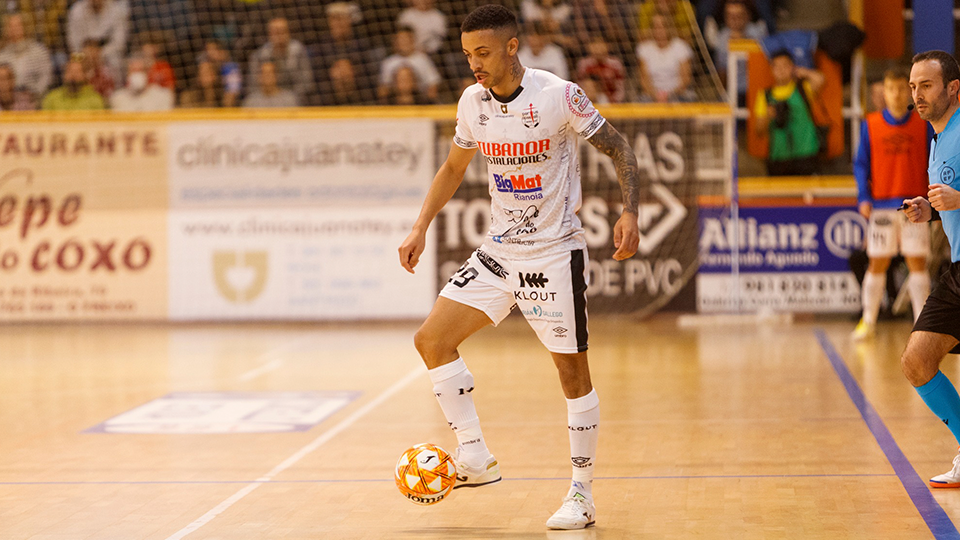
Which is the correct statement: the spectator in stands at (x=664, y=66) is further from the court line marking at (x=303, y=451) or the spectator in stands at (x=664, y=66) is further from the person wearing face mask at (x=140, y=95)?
the person wearing face mask at (x=140, y=95)

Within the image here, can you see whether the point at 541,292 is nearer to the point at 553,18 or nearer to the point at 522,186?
the point at 522,186

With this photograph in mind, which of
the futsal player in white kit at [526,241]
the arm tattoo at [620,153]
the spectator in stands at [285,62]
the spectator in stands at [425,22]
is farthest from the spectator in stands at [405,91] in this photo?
the arm tattoo at [620,153]

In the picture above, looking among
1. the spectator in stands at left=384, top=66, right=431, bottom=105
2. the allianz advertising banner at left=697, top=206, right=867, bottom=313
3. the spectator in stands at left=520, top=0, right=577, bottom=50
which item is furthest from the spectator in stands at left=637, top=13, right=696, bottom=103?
the spectator in stands at left=384, top=66, right=431, bottom=105

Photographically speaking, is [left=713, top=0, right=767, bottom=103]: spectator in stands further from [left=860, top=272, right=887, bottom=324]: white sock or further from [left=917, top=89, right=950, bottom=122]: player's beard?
[left=917, top=89, right=950, bottom=122]: player's beard

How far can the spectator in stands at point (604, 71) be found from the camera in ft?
45.9

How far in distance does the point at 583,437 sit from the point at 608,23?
1097 cm

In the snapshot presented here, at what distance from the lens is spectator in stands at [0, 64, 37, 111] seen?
14.4 meters

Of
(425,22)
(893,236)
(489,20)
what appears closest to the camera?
(489,20)

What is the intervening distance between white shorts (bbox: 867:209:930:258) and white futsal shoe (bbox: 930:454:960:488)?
5446 mm

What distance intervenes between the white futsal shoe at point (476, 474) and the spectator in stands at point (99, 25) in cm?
1183

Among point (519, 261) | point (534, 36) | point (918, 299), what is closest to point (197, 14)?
point (534, 36)

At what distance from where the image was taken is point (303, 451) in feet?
21.3

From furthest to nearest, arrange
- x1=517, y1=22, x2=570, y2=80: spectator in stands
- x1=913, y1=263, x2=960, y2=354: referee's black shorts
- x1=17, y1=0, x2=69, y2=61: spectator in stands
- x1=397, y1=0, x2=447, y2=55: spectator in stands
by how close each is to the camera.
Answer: x1=17, y1=0, x2=69, y2=61: spectator in stands
x1=397, y1=0, x2=447, y2=55: spectator in stands
x1=517, y1=22, x2=570, y2=80: spectator in stands
x1=913, y1=263, x2=960, y2=354: referee's black shorts

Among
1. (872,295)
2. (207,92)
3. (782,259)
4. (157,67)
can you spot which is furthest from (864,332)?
(157,67)
